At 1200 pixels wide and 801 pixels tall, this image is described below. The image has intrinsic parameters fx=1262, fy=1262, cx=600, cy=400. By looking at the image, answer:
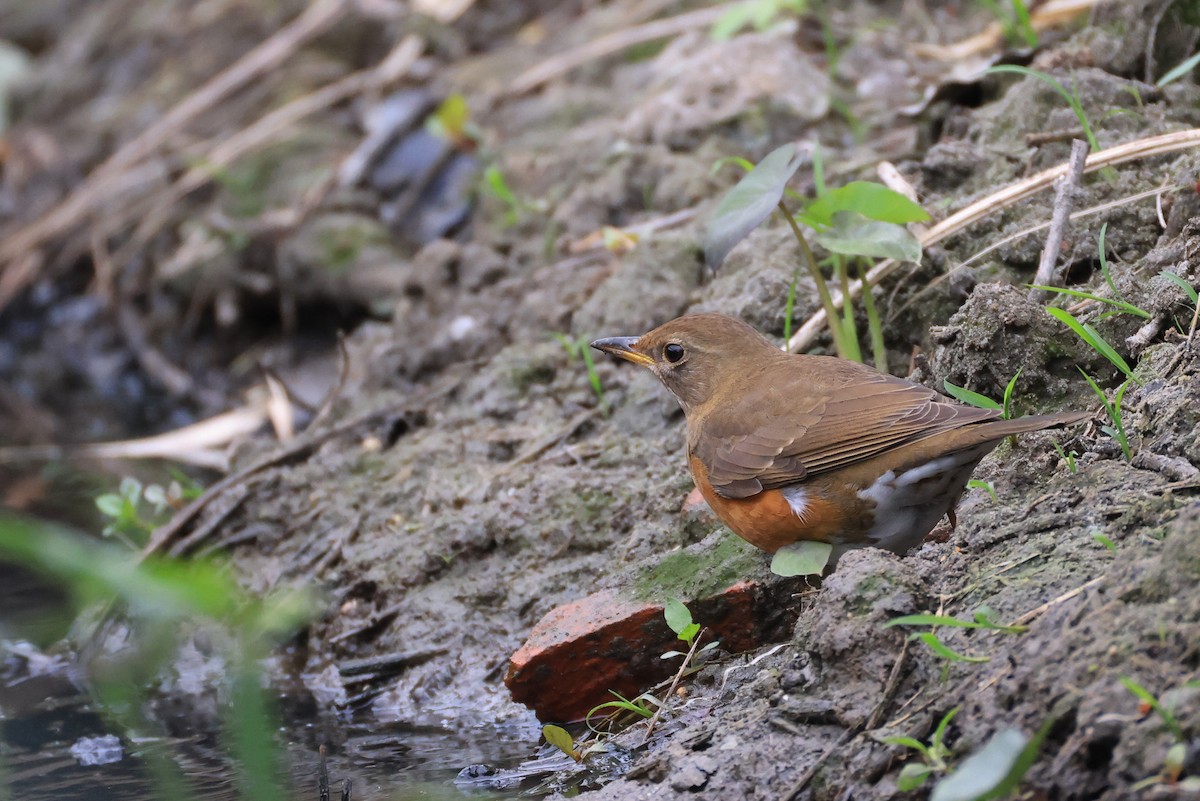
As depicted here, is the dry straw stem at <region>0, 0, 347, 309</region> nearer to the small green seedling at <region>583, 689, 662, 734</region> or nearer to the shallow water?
the shallow water

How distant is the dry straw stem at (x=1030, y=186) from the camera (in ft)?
13.9

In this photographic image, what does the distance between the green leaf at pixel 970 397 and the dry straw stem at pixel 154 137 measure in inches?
309

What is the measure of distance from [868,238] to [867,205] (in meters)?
0.11

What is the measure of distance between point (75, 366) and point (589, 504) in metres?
6.70

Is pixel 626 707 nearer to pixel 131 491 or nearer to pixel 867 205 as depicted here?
pixel 867 205

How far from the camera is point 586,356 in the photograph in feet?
17.4

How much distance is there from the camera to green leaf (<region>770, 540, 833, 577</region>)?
3562mm

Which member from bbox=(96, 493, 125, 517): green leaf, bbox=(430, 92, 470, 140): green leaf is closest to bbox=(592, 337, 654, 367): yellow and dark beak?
bbox=(96, 493, 125, 517): green leaf

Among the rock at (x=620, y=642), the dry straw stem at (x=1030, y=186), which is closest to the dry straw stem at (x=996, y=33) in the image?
the dry straw stem at (x=1030, y=186)

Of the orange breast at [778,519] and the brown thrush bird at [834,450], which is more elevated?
the brown thrush bird at [834,450]

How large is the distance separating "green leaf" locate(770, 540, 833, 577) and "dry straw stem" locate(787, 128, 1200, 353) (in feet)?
4.18

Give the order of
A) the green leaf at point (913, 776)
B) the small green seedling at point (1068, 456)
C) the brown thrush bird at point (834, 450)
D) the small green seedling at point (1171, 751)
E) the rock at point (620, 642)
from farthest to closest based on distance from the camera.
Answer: the rock at point (620, 642) → the brown thrush bird at point (834, 450) → the small green seedling at point (1068, 456) → the green leaf at point (913, 776) → the small green seedling at point (1171, 751)

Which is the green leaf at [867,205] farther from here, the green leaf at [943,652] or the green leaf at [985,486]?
the green leaf at [943,652]

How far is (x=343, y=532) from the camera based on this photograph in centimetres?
530
